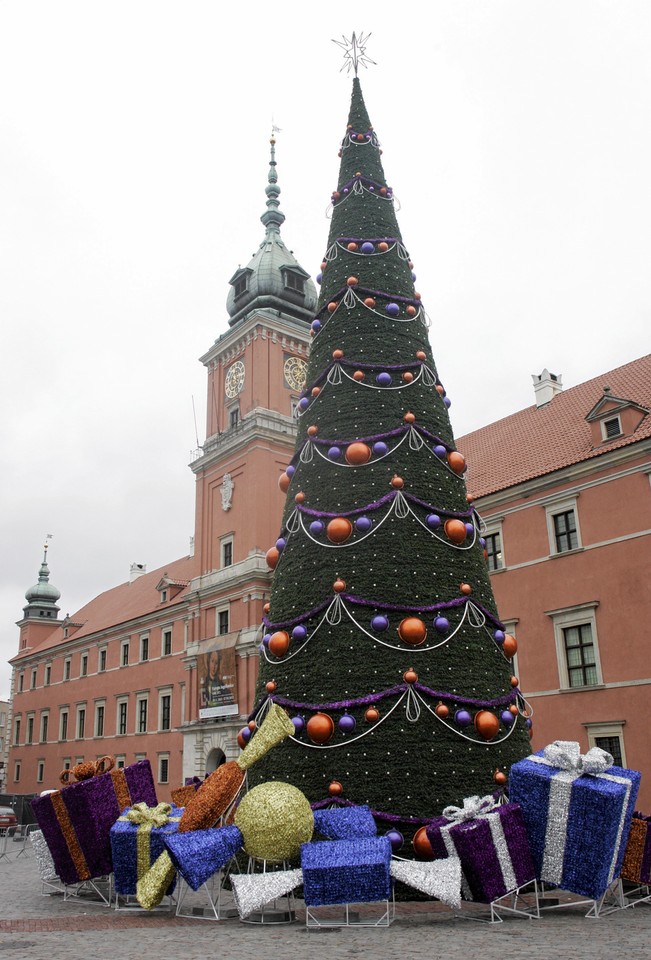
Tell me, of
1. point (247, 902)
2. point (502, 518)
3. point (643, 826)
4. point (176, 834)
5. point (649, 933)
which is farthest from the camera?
point (502, 518)

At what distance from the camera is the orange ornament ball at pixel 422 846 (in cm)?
648

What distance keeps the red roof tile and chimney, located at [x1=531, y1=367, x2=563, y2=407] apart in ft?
1.10

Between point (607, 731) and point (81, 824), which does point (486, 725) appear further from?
point (607, 731)

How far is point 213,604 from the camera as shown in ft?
100

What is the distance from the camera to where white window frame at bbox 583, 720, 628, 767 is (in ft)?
54.6

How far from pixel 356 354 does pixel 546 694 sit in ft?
40.0

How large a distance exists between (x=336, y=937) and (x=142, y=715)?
32253mm

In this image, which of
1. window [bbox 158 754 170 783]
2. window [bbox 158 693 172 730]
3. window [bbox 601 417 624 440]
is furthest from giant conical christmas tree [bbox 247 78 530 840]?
window [bbox 158 693 172 730]

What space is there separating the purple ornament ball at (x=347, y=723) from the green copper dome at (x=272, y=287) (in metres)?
28.2

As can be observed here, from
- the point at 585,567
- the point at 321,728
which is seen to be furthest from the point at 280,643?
the point at 585,567

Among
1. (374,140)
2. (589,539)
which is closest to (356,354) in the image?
(374,140)

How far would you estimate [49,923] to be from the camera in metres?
6.54

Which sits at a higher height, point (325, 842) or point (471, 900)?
point (325, 842)

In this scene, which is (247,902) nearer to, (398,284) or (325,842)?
(325,842)
